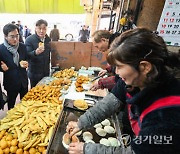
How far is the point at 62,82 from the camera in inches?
108

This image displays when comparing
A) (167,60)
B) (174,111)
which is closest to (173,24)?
(167,60)

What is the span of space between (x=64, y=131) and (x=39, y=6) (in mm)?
8300

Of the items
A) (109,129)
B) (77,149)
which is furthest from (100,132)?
(77,149)

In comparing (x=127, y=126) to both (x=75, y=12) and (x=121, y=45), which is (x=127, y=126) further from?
(x=75, y=12)

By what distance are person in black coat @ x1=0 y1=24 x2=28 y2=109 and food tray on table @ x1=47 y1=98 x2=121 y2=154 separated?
1.32 metres

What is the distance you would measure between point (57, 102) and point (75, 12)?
786cm

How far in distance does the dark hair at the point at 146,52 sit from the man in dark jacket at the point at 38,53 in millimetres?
2275

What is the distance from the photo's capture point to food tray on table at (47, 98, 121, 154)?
118 cm

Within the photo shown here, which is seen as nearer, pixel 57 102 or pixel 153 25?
pixel 57 102

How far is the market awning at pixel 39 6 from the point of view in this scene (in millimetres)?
7734

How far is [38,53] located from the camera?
2.83 meters

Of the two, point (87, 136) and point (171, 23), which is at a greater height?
point (171, 23)

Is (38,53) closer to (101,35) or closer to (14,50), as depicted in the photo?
(14,50)

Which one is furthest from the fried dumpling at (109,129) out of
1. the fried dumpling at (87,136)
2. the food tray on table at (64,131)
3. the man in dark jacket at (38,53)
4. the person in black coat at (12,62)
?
the man in dark jacket at (38,53)
